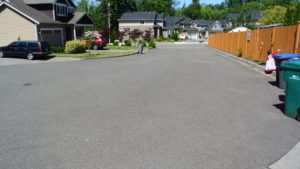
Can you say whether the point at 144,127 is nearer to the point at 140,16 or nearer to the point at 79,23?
the point at 79,23

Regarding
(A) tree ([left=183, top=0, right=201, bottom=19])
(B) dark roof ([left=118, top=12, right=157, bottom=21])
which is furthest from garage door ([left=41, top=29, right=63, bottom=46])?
(A) tree ([left=183, top=0, right=201, bottom=19])

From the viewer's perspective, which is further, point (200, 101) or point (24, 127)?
point (200, 101)

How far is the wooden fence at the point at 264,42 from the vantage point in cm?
1316

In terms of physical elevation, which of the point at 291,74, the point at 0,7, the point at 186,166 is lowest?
the point at 186,166

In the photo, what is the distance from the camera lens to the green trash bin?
267 inches

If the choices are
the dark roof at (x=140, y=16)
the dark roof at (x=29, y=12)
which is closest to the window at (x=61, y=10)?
the dark roof at (x=29, y=12)

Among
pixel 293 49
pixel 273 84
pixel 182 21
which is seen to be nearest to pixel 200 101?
pixel 273 84

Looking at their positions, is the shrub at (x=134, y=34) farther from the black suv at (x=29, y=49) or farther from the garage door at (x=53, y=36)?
the black suv at (x=29, y=49)

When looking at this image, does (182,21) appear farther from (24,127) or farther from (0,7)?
(24,127)

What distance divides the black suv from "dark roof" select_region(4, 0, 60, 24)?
7.07 metres

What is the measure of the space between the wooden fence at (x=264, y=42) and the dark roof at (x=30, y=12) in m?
20.3

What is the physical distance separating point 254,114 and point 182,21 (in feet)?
320

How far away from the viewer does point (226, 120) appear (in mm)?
6938

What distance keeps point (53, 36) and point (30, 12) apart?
395 centimetres
